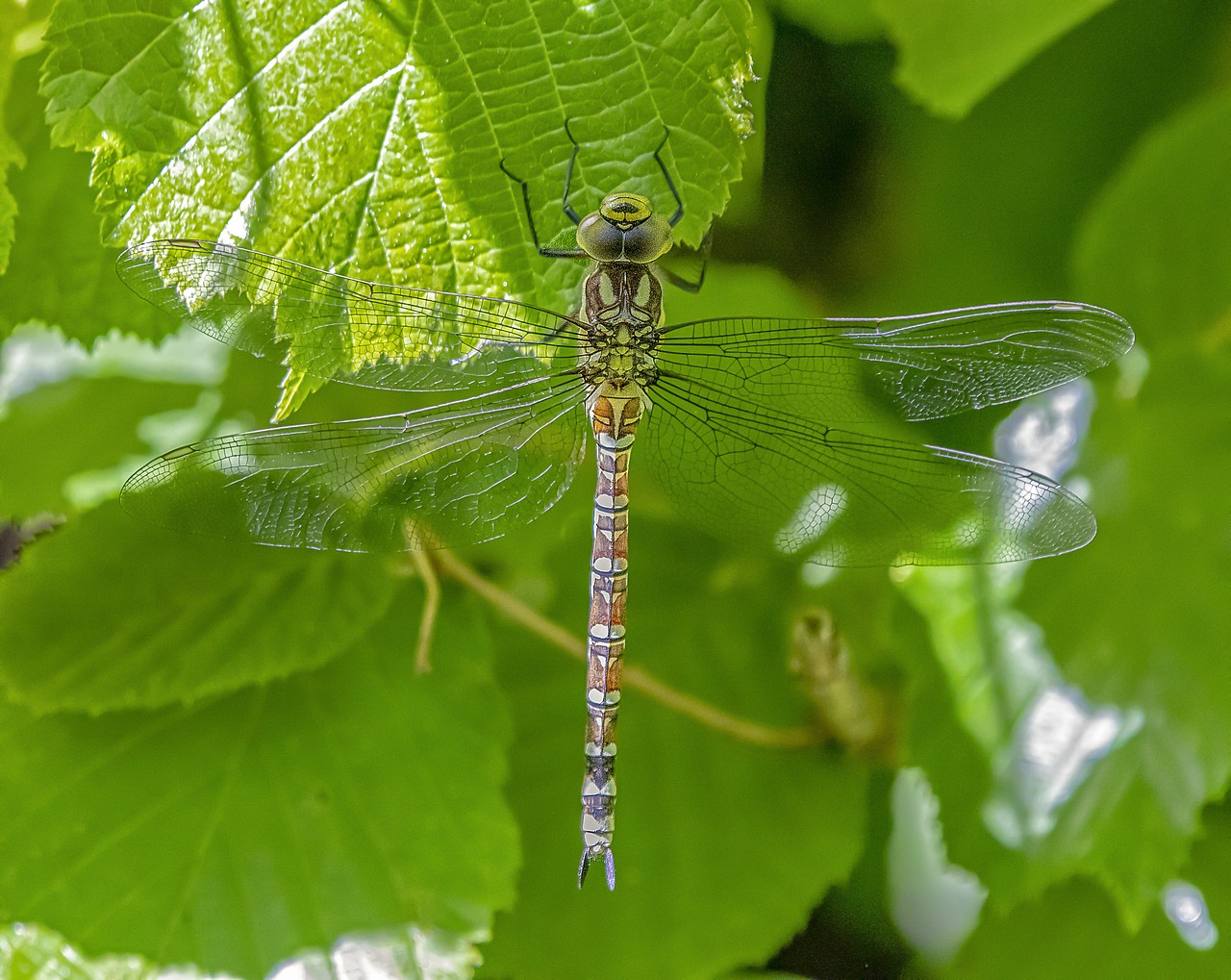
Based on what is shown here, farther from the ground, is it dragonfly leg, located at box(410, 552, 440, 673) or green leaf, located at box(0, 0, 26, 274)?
green leaf, located at box(0, 0, 26, 274)

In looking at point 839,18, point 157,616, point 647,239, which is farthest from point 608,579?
point 839,18

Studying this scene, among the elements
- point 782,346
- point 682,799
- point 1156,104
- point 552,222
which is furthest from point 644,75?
point 1156,104

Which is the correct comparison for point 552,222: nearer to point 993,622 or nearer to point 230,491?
point 230,491

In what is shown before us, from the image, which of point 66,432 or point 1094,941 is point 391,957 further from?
point 1094,941

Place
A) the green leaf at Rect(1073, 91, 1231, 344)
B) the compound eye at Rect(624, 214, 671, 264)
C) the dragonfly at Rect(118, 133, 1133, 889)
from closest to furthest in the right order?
1. the dragonfly at Rect(118, 133, 1133, 889)
2. the compound eye at Rect(624, 214, 671, 264)
3. the green leaf at Rect(1073, 91, 1231, 344)

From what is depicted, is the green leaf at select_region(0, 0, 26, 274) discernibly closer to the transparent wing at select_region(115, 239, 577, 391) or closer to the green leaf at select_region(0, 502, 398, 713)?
the transparent wing at select_region(115, 239, 577, 391)

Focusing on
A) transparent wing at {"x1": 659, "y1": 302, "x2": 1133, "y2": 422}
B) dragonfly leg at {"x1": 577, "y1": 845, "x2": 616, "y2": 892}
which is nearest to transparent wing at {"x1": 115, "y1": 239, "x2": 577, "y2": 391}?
transparent wing at {"x1": 659, "y1": 302, "x2": 1133, "y2": 422}
